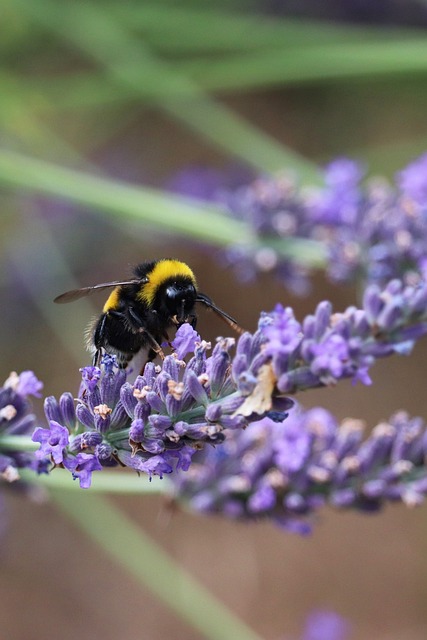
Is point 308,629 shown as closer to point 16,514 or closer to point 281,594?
point 281,594

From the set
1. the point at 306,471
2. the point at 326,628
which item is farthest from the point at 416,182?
the point at 326,628

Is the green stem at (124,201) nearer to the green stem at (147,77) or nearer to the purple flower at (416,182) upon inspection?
the purple flower at (416,182)

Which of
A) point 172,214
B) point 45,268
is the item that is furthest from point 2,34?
point 172,214

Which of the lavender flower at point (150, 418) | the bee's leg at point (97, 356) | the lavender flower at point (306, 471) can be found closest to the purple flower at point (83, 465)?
the lavender flower at point (150, 418)

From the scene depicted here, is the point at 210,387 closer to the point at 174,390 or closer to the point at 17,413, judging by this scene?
the point at 174,390

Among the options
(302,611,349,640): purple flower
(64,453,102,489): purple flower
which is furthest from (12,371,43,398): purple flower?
(302,611,349,640): purple flower
